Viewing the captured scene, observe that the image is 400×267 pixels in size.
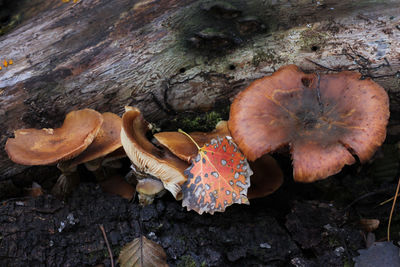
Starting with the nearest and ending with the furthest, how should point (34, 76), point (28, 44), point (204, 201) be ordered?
1. point (204, 201)
2. point (34, 76)
3. point (28, 44)

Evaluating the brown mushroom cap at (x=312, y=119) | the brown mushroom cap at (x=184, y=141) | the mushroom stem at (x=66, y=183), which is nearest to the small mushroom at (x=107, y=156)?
the mushroom stem at (x=66, y=183)

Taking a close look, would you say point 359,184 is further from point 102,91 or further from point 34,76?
point 34,76

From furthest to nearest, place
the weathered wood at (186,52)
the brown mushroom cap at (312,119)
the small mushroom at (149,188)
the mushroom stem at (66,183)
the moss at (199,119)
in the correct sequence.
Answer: the moss at (199,119) → the weathered wood at (186,52) → the mushroom stem at (66,183) → the small mushroom at (149,188) → the brown mushroom cap at (312,119)

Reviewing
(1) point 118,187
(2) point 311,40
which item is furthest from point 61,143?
(2) point 311,40

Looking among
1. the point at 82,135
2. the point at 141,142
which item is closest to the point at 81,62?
the point at 82,135

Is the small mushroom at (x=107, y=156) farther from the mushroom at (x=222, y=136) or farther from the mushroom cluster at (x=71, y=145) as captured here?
the mushroom at (x=222, y=136)

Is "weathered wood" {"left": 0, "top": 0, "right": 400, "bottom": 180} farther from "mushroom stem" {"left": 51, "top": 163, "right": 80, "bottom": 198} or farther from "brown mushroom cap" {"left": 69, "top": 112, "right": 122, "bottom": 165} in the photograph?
"mushroom stem" {"left": 51, "top": 163, "right": 80, "bottom": 198}

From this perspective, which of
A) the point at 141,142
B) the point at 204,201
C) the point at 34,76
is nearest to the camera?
the point at 204,201
